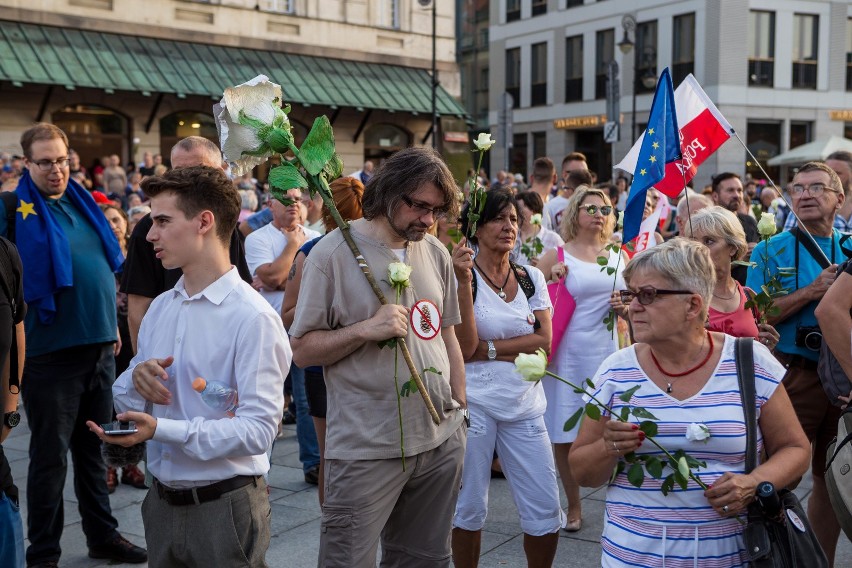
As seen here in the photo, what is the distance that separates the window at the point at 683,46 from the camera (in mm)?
35969

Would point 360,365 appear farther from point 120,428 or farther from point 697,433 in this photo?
point 697,433

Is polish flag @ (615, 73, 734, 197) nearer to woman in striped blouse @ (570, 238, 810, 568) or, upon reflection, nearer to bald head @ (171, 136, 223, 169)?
bald head @ (171, 136, 223, 169)

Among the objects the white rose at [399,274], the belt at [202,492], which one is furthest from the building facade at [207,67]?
the belt at [202,492]

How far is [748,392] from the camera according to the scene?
2.89 m

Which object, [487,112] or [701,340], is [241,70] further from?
[487,112]

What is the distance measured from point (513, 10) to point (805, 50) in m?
13.4

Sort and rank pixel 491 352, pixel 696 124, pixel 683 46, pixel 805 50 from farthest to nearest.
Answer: pixel 805 50, pixel 683 46, pixel 696 124, pixel 491 352

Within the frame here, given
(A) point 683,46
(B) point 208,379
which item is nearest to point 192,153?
(B) point 208,379

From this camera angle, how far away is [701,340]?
118 inches

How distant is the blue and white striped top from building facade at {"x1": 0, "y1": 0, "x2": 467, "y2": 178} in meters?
18.8

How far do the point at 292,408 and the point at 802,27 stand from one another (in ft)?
112

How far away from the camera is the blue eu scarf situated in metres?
4.68

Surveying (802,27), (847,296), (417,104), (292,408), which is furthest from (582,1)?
(847,296)

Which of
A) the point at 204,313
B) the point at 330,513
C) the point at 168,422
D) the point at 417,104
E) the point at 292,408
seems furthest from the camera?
the point at 417,104
